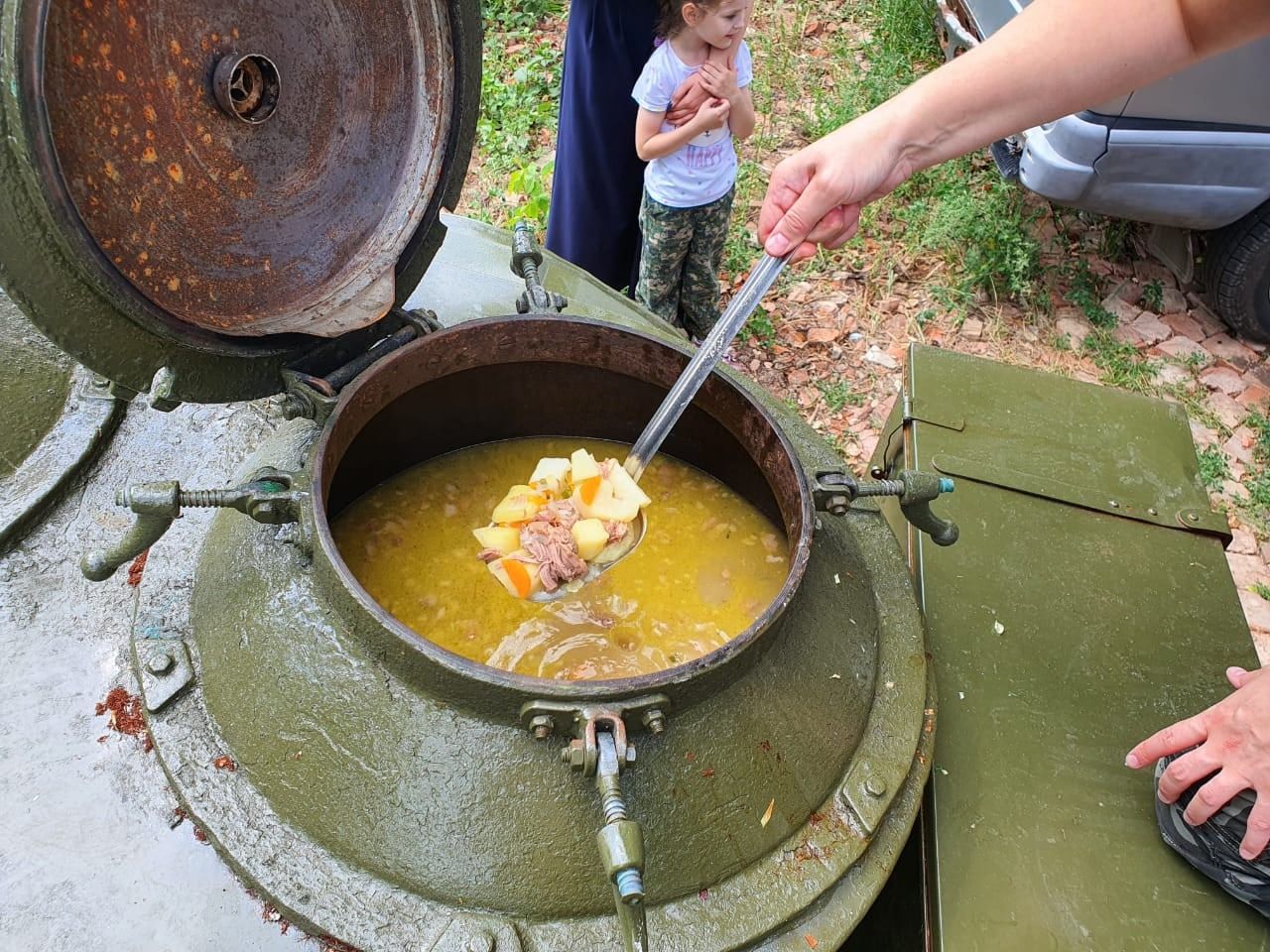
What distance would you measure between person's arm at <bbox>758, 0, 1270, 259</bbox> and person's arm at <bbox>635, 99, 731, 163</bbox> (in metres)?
1.32

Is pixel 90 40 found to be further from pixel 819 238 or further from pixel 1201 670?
pixel 1201 670

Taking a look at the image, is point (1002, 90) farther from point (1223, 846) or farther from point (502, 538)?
point (1223, 846)

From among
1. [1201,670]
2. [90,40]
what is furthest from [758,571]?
[90,40]

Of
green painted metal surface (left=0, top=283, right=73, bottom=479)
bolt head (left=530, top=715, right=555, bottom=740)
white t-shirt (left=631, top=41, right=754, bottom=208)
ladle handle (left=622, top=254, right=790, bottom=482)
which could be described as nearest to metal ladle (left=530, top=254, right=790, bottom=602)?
ladle handle (left=622, top=254, right=790, bottom=482)

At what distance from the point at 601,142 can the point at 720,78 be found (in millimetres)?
576

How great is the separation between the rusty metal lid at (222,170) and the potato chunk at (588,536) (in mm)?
626

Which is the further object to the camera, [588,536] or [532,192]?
[532,192]

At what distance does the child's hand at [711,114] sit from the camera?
343cm

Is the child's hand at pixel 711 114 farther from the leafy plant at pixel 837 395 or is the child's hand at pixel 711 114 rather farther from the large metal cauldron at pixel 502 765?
the large metal cauldron at pixel 502 765

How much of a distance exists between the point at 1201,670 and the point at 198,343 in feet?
7.57

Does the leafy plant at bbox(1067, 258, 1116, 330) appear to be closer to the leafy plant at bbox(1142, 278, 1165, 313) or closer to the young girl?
the leafy plant at bbox(1142, 278, 1165, 313)

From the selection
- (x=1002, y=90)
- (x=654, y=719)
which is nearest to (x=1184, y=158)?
(x=1002, y=90)

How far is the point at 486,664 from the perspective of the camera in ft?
5.80

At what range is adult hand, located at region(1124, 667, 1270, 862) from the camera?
169cm
